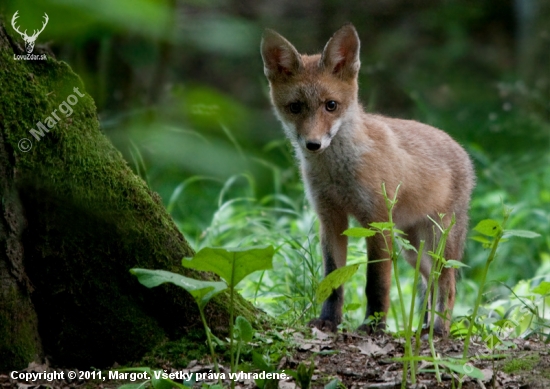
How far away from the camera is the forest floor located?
299 centimetres

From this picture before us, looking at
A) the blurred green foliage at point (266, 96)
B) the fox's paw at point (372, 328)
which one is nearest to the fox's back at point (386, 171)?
→ the blurred green foliage at point (266, 96)

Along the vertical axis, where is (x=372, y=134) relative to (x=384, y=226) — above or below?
above

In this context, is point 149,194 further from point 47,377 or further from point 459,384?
point 459,384

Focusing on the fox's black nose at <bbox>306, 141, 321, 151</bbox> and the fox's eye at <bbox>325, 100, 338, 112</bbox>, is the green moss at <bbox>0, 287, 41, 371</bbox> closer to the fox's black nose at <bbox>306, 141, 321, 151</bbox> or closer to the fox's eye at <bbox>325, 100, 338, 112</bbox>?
the fox's black nose at <bbox>306, 141, 321, 151</bbox>

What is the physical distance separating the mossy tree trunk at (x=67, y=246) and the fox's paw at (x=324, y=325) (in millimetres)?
897

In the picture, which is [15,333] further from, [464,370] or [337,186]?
[337,186]

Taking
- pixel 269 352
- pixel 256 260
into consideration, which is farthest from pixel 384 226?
pixel 269 352

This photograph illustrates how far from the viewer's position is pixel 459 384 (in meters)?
2.83

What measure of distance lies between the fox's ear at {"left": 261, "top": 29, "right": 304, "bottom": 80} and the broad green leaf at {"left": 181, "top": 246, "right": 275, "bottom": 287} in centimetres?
235

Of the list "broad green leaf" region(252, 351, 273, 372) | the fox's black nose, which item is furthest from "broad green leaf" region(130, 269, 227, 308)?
the fox's black nose

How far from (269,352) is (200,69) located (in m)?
10.3

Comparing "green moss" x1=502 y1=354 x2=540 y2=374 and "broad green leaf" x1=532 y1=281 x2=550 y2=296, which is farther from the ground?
"broad green leaf" x1=532 y1=281 x2=550 y2=296

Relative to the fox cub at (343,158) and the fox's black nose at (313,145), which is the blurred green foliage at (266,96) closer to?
the fox cub at (343,158)

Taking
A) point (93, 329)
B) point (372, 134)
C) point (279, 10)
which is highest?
point (279, 10)
